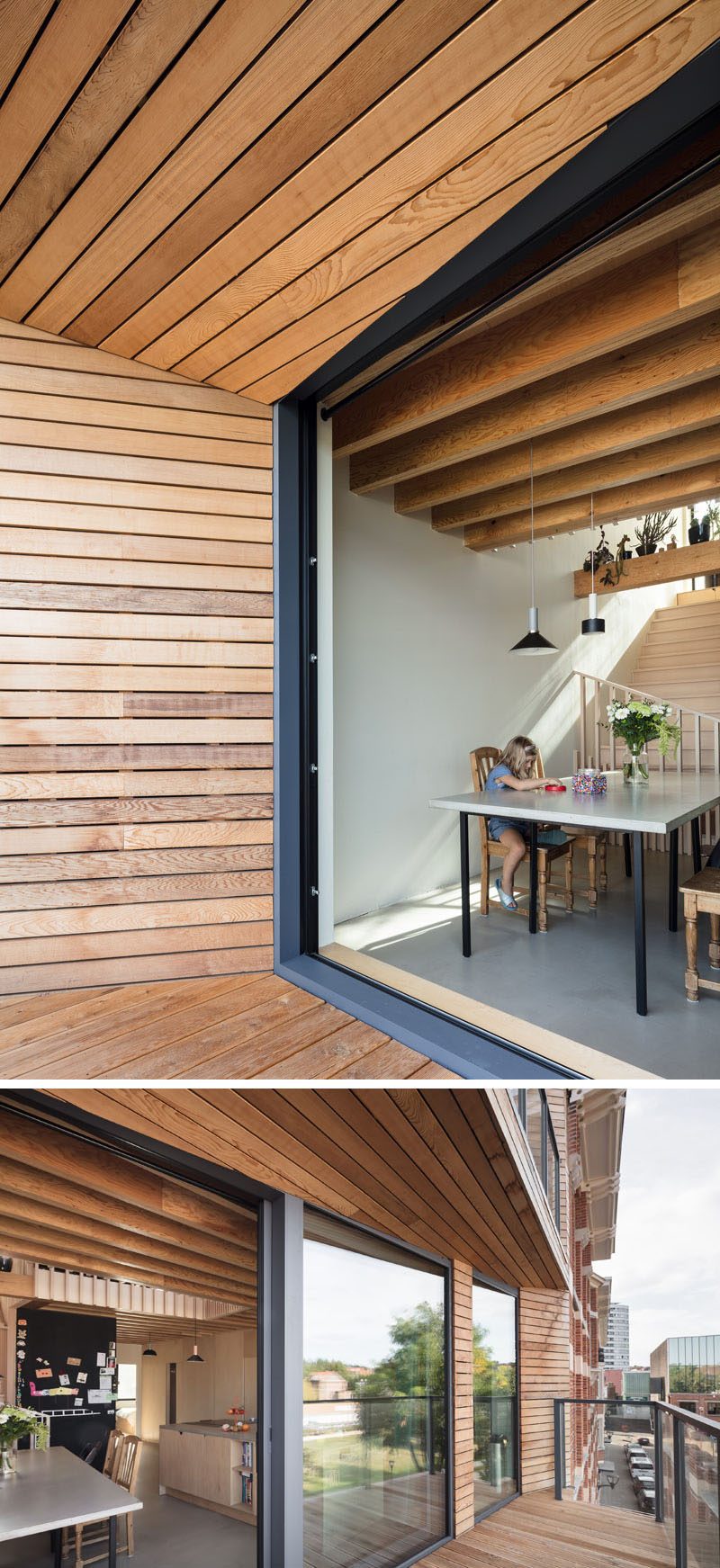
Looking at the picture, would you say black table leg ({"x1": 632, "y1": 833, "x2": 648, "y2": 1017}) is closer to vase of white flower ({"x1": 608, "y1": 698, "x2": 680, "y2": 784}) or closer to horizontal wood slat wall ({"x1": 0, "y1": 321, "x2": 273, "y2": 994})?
horizontal wood slat wall ({"x1": 0, "y1": 321, "x2": 273, "y2": 994})

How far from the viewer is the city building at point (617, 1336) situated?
35.7 feet

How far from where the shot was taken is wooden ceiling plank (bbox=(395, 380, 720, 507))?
13.5ft

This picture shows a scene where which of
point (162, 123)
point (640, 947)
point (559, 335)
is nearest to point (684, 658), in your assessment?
point (559, 335)

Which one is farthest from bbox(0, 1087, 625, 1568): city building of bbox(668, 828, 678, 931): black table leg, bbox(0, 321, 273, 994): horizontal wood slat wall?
bbox(668, 828, 678, 931): black table leg

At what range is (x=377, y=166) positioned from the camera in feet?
6.30

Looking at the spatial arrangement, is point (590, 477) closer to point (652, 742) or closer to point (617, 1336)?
point (652, 742)

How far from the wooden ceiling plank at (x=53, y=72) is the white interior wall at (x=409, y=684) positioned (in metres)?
3.02

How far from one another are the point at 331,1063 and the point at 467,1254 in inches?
127

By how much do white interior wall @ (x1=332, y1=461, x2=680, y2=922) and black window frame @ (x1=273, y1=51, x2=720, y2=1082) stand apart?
1289 millimetres

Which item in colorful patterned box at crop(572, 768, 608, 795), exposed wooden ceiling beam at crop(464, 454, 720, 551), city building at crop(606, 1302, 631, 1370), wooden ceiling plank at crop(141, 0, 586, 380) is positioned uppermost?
exposed wooden ceiling beam at crop(464, 454, 720, 551)

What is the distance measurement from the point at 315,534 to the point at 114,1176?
251cm

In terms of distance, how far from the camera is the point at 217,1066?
239 centimetres

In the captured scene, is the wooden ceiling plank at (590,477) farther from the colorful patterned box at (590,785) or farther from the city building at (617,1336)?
the city building at (617,1336)

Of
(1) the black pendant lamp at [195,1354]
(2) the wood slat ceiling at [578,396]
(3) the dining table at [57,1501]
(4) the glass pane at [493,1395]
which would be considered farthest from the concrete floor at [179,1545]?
(2) the wood slat ceiling at [578,396]
